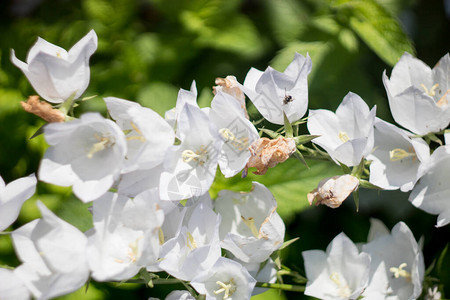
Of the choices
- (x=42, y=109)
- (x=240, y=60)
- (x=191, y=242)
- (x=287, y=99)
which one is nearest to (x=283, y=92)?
(x=287, y=99)

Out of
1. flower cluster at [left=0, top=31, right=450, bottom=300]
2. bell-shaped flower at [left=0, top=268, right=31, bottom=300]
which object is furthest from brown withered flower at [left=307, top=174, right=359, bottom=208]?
bell-shaped flower at [left=0, top=268, right=31, bottom=300]

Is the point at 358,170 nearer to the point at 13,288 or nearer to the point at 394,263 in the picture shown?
the point at 394,263

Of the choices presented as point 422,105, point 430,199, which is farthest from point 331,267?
point 422,105

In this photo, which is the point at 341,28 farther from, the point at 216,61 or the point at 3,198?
the point at 3,198

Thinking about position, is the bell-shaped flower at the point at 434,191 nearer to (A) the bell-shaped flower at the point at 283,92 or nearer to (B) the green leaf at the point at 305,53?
(A) the bell-shaped flower at the point at 283,92

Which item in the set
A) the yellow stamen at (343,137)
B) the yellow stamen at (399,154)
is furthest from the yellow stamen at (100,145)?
the yellow stamen at (399,154)

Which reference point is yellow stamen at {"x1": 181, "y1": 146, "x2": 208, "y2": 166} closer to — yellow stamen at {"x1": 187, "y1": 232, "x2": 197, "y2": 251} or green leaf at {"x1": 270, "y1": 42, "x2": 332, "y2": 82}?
yellow stamen at {"x1": 187, "y1": 232, "x2": 197, "y2": 251}
